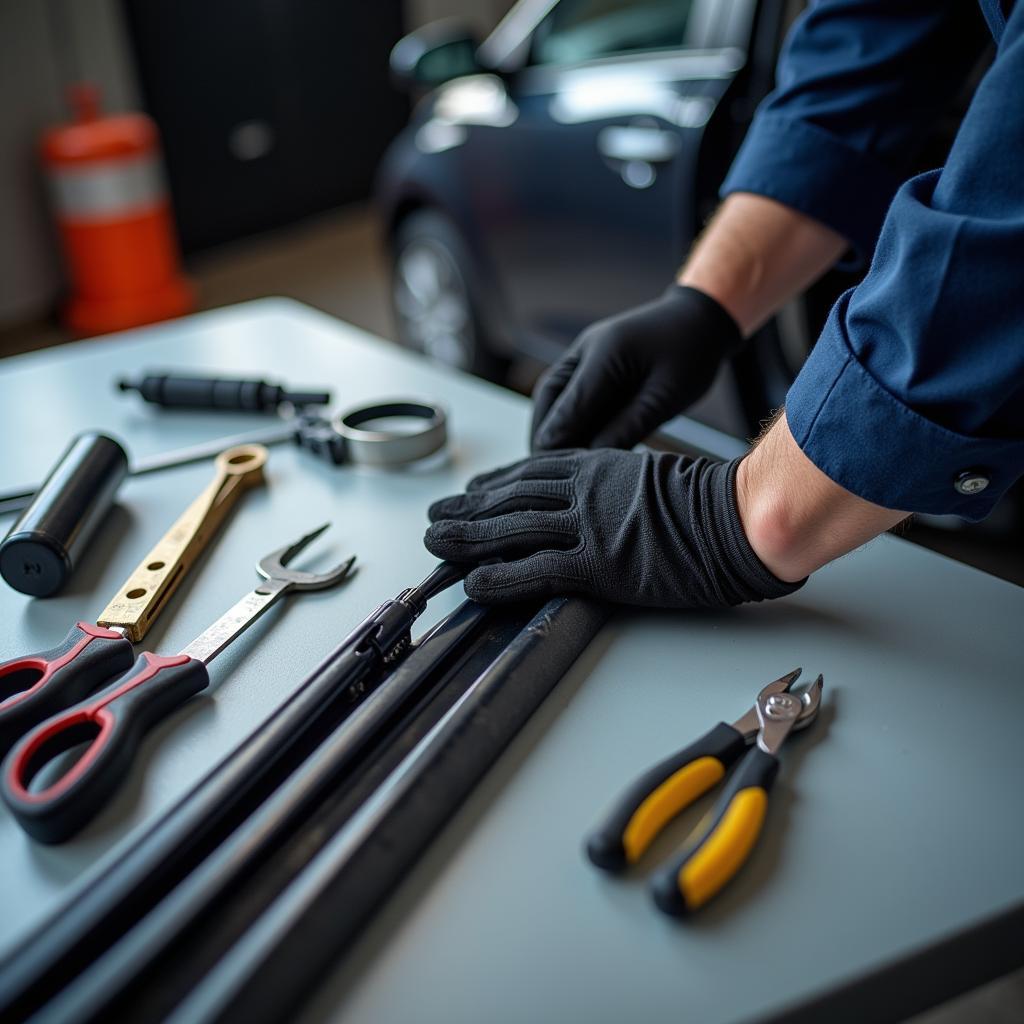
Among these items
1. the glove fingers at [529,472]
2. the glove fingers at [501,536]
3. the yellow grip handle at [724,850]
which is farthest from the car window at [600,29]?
the yellow grip handle at [724,850]

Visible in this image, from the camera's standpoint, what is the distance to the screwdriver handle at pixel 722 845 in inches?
20.3

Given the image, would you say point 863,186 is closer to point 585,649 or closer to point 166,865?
point 585,649

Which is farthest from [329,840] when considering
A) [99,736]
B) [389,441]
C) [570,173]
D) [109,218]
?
[109,218]

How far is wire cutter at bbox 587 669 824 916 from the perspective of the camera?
1.71ft

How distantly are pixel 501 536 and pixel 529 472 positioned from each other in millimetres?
90

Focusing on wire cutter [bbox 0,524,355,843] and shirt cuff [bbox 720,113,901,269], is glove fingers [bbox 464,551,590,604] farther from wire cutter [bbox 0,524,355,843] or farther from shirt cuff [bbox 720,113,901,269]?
shirt cuff [bbox 720,113,901,269]

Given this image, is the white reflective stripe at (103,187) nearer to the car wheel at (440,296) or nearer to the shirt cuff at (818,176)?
the car wheel at (440,296)

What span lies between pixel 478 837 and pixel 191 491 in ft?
1.80

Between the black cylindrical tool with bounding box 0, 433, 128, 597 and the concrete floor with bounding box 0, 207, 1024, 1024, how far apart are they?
6.24ft

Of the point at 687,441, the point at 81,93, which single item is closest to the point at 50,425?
the point at 687,441

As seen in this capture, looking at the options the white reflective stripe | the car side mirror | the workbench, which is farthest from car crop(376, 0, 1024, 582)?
the white reflective stripe

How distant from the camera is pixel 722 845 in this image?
54 centimetres

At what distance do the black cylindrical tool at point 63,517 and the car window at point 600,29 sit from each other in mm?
1451

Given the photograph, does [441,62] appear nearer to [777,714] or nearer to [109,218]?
[109,218]
